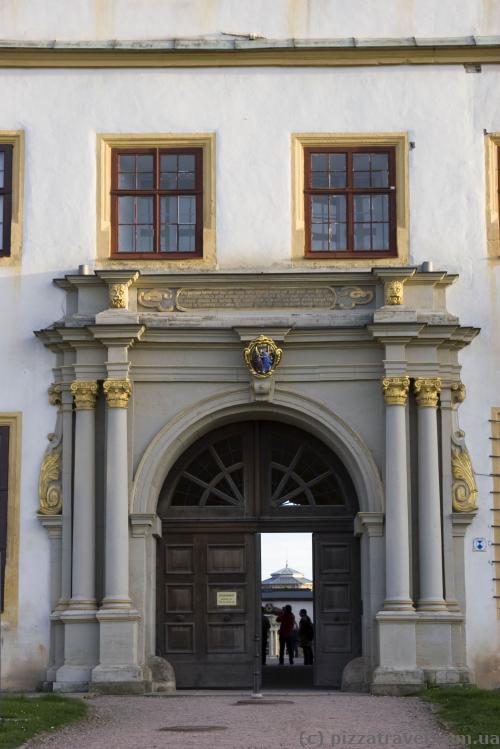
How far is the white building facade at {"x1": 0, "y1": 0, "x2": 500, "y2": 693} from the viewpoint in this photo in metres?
23.1

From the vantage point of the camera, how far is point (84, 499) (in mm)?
23047

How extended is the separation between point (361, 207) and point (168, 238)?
2.67 m

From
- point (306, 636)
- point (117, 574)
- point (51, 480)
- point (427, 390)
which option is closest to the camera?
point (117, 574)

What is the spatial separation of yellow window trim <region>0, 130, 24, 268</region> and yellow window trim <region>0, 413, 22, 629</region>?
2.16 meters

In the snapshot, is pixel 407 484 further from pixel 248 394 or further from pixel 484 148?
pixel 484 148

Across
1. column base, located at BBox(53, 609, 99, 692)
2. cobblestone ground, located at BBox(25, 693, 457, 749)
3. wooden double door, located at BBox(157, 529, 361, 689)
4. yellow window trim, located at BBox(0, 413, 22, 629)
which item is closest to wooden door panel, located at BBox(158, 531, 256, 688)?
wooden double door, located at BBox(157, 529, 361, 689)

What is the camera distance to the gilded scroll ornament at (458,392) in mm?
23422

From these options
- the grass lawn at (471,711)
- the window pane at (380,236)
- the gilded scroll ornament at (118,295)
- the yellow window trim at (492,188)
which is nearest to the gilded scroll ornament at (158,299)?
the gilded scroll ornament at (118,295)

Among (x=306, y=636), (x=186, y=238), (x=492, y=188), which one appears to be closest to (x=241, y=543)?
(x=186, y=238)

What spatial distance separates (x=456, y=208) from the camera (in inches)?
941

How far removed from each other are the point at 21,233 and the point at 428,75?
5.98 metres

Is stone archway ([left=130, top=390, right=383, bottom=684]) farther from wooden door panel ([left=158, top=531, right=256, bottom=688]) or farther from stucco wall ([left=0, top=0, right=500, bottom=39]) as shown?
stucco wall ([left=0, top=0, right=500, bottom=39])

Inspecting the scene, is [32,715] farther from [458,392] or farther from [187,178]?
[187,178]

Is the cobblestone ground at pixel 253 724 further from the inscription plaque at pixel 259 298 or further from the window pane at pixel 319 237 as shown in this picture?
the window pane at pixel 319 237
